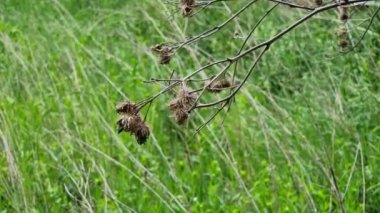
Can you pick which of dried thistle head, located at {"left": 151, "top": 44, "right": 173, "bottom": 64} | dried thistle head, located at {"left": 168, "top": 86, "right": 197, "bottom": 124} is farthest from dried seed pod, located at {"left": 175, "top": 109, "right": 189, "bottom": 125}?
dried thistle head, located at {"left": 151, "top": 44, "right": 173, "bottom": 64}

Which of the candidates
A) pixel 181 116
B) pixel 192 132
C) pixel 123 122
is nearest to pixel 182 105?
pixel 181 116

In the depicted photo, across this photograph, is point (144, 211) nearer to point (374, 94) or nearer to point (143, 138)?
point (374, 94)

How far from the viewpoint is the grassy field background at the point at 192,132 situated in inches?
131

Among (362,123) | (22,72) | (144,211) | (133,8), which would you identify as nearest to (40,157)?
(144,211)

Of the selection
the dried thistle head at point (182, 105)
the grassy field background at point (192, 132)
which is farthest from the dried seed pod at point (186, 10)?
the grassy field background at point (192, 132)

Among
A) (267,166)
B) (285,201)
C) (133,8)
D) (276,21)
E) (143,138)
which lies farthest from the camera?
(133,8)

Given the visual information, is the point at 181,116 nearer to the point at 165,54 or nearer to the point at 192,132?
the point at 165,54

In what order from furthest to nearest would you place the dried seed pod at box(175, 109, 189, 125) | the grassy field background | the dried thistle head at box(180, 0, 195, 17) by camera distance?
the grassy field background < the dried thistle head at box(180, 0, 195, 17) < the dried seed pod at box(175, 109, 189, 125)

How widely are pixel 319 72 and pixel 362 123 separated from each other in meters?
0.49

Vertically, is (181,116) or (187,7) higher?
(187,7)

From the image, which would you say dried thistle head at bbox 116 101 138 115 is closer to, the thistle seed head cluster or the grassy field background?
the thistle seed head cluster

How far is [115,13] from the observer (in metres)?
5.53

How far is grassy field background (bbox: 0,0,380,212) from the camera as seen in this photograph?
333 cm

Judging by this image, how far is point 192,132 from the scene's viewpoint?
4121 millimetres
